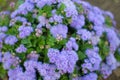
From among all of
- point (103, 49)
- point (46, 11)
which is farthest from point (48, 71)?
point (103, 49)

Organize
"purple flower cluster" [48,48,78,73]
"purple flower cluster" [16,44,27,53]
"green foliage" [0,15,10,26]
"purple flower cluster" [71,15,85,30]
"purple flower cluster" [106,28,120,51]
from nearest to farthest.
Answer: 1. "purple flower cluster" [48,48,78,73]
2. "purple flower cluster" [16,44,27,53]
3. "purple flower cluster" [71,15,85,30]
4. "green foliage" [0,15,10,26]
5. "purple flower cluster" [106,28,120,51]

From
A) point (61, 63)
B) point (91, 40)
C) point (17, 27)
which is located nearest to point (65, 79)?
point (61, 63)

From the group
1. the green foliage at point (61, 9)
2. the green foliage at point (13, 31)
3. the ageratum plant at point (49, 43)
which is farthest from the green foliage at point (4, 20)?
the green foliage at point (61, 9)

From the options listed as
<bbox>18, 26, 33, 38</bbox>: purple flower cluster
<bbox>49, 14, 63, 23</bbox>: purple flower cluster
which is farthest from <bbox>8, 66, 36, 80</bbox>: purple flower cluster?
<bbox>49, 14, 63, 23</bbox>: purple flower cluster

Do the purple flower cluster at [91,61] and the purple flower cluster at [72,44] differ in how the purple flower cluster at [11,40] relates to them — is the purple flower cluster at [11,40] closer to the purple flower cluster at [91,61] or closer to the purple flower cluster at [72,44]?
the purple flower cluster at [72,44]

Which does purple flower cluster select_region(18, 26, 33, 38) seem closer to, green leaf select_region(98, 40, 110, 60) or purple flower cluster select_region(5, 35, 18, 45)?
purple flower cluster select_region(5, 35, 18, 45)

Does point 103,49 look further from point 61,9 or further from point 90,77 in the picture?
point 61,9

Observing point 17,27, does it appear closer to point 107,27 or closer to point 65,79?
point 65,79

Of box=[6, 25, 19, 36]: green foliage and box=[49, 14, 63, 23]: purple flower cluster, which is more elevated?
box=[49, 14, 63, 23]: purple flower cluster
